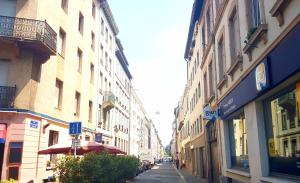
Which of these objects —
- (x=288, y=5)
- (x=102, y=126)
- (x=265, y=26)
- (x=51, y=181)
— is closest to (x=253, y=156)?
(x=265, y=26)

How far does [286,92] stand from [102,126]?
27320 mm

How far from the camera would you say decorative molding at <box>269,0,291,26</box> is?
23.6 feet

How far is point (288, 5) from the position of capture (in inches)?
278

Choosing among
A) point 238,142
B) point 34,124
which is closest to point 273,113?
point 238,142

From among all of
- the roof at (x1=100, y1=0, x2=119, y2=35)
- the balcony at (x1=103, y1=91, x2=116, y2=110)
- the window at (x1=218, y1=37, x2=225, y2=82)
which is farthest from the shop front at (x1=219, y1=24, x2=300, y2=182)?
the roof at (x1=100, y1=0, x2=119, y2=35)

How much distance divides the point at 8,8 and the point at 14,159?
783 centimetres

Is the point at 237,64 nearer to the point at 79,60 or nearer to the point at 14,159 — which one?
the point at 14,159

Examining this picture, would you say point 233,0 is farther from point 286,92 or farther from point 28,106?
point 28,106

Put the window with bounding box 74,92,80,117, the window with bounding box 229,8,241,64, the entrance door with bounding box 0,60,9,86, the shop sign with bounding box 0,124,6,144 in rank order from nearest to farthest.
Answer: the window with bounding box 229,8,241,64 → the shop sign with bounding box 0,124,6,144 → the entrance door with bounding box 0,60,9,86 → the window with bounding box 74,92,80,117

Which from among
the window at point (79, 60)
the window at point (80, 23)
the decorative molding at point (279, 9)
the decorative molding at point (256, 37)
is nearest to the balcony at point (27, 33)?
the window at point (79, 60)

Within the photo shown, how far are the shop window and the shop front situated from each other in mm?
37

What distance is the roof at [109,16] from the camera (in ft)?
112

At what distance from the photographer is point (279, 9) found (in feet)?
24.3

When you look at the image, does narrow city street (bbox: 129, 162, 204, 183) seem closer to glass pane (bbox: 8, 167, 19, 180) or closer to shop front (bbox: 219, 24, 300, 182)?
glass pane (bbox: 8, 167, 19, 180)
